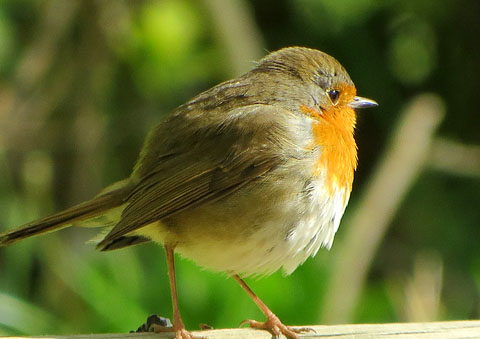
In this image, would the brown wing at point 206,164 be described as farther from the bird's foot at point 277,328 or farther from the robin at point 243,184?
the bird's foot at point 277,328

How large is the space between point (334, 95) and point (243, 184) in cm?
67

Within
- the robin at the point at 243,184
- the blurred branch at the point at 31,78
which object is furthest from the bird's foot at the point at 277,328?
the blurred branch at the point at 31,78

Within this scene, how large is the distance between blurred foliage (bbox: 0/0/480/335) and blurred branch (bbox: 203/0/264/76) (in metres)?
0.04

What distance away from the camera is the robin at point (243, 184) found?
368cm

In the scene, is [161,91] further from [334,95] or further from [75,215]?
[75,215]

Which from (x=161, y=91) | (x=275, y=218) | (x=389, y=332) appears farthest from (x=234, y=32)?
(x=389, y=332)

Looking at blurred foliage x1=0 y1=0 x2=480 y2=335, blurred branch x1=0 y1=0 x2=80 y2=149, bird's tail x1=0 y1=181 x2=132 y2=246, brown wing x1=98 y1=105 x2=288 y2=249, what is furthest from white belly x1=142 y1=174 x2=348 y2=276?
blurred branch x1=0 y1=0 x2=80 y2=149

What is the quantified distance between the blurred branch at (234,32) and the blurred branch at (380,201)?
113 cm

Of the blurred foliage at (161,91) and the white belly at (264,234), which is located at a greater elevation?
the blurred foliage at (161,91)

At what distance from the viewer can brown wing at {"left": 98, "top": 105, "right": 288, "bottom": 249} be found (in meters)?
3.74

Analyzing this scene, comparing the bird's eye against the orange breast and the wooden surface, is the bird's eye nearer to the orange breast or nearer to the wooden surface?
the orange breast

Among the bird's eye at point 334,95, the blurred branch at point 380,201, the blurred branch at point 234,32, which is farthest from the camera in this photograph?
the blurred branch at point 234,32

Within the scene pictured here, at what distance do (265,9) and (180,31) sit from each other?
32.7 inches

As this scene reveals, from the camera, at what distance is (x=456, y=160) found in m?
6.27
